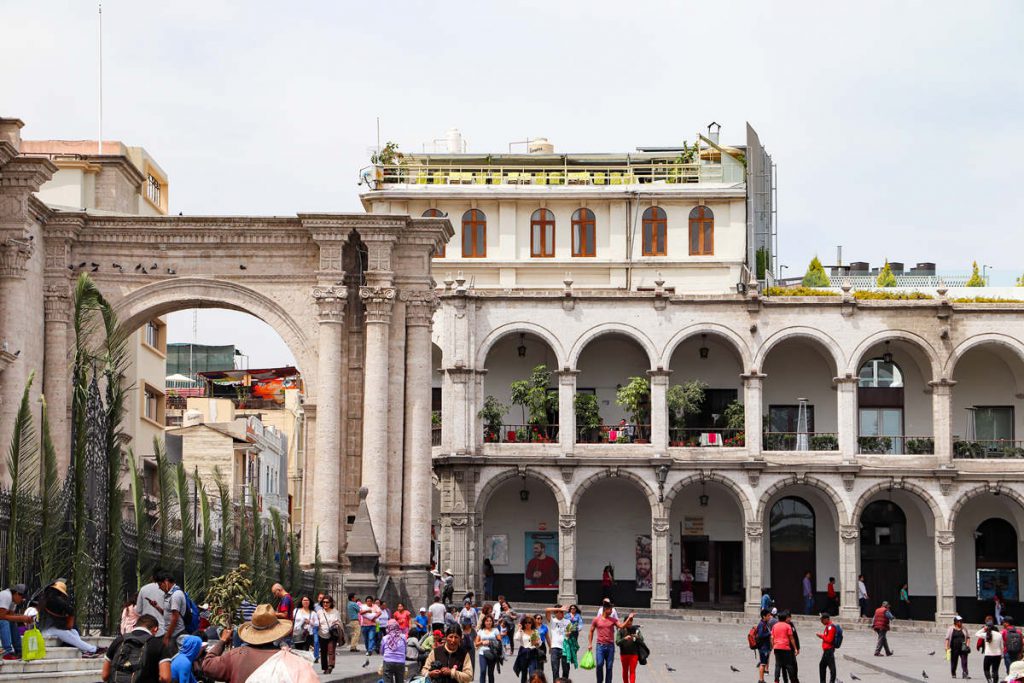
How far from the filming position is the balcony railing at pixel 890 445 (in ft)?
187

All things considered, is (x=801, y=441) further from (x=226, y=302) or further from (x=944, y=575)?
(x=226, y=302)

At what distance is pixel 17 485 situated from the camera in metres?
24.0

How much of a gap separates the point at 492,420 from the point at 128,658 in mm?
41812

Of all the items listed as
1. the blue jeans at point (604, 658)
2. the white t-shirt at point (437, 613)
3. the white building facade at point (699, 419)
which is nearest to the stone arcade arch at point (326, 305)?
the white t-shirt at point (437, 613)

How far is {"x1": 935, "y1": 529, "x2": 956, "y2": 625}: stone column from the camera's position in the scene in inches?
2158

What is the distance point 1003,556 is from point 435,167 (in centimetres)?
2334

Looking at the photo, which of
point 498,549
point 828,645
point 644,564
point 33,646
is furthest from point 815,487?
point 33,646

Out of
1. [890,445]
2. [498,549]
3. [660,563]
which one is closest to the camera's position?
[660,563]

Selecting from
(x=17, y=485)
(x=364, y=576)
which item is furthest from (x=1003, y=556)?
(x=17, y=485)

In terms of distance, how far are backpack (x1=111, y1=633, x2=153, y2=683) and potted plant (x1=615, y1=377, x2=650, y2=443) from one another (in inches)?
1666

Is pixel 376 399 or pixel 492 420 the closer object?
pixel 376 399

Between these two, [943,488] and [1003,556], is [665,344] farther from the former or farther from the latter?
[1003,556]

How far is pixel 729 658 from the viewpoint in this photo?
125 feet

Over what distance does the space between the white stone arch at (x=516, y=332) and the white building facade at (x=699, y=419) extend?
2.8 inches
